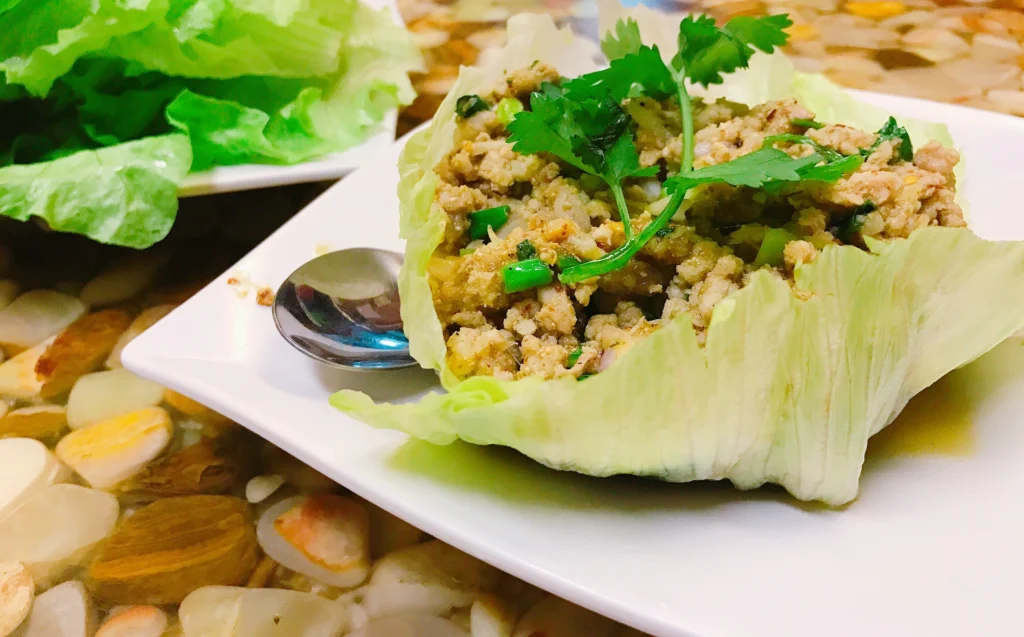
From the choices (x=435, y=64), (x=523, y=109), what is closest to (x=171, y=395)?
(x=523, y=109)

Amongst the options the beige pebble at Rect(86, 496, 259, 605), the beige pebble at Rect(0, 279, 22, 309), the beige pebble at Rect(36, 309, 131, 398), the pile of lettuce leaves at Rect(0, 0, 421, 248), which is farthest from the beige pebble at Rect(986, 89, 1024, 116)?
the beige pebble at Rect(0, 279, 22, 309)

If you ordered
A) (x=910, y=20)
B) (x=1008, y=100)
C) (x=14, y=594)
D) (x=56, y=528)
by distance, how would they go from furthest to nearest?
(x=910, y=20) < (x=1008, y=100) < (x=56, y=528) < (x=14, y=594)

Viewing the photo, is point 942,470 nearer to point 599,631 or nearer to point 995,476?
point 995,476

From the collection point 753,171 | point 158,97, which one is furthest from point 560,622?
point 158,97

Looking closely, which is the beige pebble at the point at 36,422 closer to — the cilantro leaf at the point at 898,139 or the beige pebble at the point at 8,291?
the beige pebble at the point at 8,291

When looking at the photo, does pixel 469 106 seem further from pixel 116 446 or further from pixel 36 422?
pixel 36 422

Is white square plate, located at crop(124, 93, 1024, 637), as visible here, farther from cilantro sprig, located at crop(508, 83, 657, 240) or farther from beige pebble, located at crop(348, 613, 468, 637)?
cilantro sprig, located at crop(508, 83, 657, 240)
